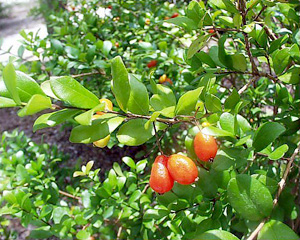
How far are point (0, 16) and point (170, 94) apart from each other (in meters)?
12.2

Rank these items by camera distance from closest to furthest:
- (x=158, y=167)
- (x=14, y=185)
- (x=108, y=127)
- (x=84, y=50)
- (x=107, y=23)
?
(x=108, y=127)
(x=158, y=167)
(x=14, y=185)
(x=84, y=50)
(x=107, y=23)

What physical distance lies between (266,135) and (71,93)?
1.44ft

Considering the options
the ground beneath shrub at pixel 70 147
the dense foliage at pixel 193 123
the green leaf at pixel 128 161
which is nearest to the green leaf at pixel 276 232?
the dense foliage at pixel 193 123

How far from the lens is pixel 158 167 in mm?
691

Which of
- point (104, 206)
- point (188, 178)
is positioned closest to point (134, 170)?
point (104, 206)

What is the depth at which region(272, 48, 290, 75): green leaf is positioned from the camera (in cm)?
81

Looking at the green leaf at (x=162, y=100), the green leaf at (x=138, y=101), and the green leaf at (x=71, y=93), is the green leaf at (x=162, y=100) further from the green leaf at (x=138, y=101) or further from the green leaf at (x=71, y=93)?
the green leaf at (x=71, y=93)

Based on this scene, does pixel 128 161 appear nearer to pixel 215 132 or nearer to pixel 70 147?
pixel 215 132

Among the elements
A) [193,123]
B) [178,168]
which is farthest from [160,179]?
[193,123]

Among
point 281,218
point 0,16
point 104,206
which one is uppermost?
point 281,218

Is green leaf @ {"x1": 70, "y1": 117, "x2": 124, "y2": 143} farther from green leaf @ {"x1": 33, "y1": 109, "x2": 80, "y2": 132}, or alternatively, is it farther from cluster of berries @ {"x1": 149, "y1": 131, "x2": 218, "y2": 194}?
cluster of berries @ {"x1": 149, "y1": 131, "x2": 218, "y2": 194}

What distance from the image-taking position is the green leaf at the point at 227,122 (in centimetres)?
70

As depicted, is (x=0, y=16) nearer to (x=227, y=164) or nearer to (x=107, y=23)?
(x=107, y=23)

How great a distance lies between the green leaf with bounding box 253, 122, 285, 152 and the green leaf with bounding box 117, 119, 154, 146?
257 mm
